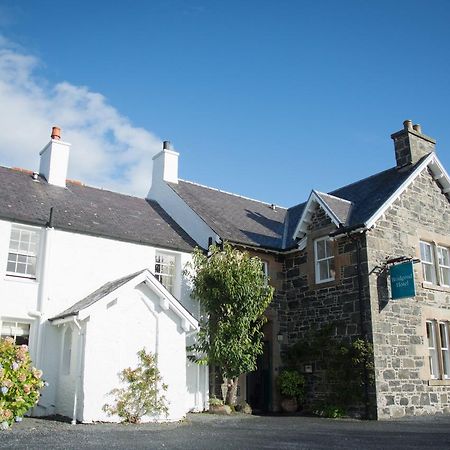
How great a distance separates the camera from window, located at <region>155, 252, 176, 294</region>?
17750mm

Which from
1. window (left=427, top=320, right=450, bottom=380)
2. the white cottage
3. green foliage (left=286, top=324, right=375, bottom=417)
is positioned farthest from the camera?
window (left=427, top=320, right=450, bottom=380)

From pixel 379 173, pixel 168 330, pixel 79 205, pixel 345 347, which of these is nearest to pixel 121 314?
pixel 168 330

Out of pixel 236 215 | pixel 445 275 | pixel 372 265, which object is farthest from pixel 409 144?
pixel 236 215

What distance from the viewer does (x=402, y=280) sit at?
1634 centimetres

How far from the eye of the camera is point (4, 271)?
48.3 ft

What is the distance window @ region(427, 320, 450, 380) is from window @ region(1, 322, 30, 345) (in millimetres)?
12875

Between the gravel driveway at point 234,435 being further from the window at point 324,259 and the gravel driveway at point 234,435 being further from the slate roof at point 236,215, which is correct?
the slate roof at point 236,215

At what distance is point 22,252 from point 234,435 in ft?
27.0

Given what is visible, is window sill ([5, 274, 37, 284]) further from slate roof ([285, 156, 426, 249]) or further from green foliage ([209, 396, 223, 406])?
slate roof ([285, 156, 426, 249])

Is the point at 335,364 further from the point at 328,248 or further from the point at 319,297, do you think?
the point at 328,248

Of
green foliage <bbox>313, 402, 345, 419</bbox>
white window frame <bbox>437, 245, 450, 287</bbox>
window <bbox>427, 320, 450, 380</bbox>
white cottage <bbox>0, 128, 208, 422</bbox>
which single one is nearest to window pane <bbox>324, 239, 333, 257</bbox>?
window <bbox>427, 320, 450, 380</bbox>

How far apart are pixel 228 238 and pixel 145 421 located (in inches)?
274

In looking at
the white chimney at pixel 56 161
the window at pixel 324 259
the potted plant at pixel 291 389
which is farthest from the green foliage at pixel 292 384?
the white chimney at pixel 56 161

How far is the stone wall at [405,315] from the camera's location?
52.4 ft
